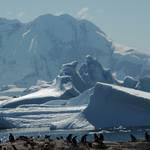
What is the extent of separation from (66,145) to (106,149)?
26.7ft

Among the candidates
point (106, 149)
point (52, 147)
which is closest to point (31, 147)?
point (52, 147)

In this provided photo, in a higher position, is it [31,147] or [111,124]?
[31,147]

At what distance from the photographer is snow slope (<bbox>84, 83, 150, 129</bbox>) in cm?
18300

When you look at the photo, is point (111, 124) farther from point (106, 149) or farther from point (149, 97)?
point (106, 149)

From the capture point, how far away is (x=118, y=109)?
183 meters

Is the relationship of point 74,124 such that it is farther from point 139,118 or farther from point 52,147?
point 52,147

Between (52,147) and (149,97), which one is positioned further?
(149,97)

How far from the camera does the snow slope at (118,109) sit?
183000 millimetres

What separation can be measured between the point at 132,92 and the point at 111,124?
13030mm

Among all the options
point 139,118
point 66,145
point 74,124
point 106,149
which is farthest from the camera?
point 74,124

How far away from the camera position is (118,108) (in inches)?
7224

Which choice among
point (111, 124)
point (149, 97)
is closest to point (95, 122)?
point (111, 124)

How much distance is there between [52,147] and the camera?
67.9 meters

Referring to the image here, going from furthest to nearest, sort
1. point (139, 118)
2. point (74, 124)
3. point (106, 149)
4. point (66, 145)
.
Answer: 1. point (74, 124)
2. point (139, 118)
3. point (66, 145)
4. point (106, 149)
